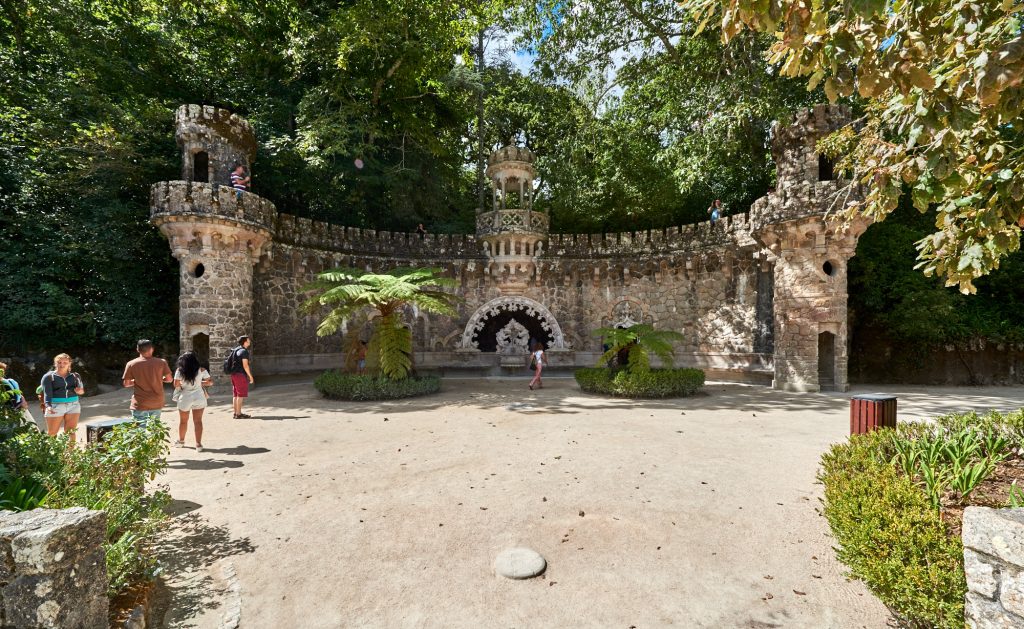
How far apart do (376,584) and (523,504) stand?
1772mm

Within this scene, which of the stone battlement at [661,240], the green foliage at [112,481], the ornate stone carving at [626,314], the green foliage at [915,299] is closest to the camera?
the green foliage at [112,481]

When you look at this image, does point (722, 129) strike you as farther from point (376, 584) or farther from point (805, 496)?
point (376, 584)

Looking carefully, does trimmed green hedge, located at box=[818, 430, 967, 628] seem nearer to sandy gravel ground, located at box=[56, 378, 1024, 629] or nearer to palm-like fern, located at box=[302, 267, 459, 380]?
sandy gravel ground, located at box=[56, 378, 1024, 629]

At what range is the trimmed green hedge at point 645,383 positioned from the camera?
1134cm

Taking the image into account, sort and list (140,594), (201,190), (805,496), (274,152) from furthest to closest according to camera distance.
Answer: (274,152) → (201,190) → (805,496) → (140,594)

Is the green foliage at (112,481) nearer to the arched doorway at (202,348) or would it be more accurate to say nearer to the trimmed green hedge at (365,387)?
the trimmed green hedge at (365,387)

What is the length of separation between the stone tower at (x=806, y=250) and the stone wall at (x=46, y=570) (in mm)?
14883

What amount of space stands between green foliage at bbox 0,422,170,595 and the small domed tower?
46.6 ft

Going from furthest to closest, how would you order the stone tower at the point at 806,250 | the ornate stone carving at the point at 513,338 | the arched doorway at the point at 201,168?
the ornate stone carving at the point at 513,338
the arched doorway at the point at 201,168
the stone tower at the point at 806,250

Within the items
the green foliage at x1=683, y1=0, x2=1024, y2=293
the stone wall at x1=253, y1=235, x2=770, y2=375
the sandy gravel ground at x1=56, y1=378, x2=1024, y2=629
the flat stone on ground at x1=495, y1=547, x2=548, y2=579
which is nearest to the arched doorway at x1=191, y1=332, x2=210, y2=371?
the stone wall at x1=253, y1=235, x2=770, y2=375

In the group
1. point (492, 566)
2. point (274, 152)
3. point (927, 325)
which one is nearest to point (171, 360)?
point (274, 152)

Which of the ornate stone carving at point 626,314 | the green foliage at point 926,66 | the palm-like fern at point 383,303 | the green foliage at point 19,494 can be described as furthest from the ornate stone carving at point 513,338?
the green foliage at point 19,494

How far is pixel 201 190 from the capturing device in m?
11.9

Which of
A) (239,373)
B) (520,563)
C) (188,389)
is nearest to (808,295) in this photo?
(520,563)
